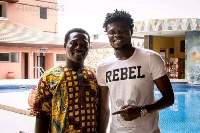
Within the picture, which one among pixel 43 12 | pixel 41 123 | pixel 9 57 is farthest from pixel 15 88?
pixel 41 123

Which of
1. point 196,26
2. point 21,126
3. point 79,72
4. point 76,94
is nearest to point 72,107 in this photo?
point 76,94

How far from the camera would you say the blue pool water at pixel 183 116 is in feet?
20.4

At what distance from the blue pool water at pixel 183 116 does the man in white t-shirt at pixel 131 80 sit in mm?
4442

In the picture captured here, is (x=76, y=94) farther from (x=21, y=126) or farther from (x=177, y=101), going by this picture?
(x=177, y=101)

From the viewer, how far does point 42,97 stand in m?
1.82

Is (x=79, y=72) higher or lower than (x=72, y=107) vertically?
higher

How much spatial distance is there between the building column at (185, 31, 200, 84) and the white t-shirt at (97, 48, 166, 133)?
42.6 feet

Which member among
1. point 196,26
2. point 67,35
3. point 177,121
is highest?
point 196,26

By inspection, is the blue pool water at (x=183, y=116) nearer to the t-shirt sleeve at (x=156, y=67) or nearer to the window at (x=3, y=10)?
the t-shirt sleeve at (x=156, y=67)

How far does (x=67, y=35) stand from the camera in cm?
194

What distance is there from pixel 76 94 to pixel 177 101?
8704 mm

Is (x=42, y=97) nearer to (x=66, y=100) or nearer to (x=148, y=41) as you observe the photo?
(x=66, y=100)

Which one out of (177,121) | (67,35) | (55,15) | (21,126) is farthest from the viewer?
(55,15)

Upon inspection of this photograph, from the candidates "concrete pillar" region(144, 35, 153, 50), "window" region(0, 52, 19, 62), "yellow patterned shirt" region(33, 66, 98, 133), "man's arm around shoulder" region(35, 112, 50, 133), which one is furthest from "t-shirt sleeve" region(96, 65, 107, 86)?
"window" region(0, 52, 19, 62)
